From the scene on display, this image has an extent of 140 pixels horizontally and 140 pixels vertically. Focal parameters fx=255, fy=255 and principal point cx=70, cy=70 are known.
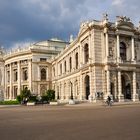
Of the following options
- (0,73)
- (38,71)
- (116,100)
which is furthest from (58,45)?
(116,100)

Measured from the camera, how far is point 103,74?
169 feet

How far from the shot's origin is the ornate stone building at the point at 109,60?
167ft

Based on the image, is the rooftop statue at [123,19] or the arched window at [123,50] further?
the arched window at [123,50]

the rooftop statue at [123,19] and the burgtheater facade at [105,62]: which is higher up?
the rooftop statue at [123,19]

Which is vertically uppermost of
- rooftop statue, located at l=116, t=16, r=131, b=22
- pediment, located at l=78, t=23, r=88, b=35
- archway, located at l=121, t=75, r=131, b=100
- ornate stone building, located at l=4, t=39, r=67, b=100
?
rooftop statue, located at l=116, t=16, r=131, b=22

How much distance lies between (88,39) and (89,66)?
232 inches

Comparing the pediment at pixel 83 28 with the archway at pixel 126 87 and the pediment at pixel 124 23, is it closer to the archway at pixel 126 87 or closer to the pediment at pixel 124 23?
the pediment at pixel 124 23

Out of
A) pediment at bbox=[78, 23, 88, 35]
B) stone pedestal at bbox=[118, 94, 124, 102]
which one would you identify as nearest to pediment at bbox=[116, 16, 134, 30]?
pediment at bbox=[78, 23, 88, 35]

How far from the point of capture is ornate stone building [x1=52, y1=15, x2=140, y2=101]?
1999 inches

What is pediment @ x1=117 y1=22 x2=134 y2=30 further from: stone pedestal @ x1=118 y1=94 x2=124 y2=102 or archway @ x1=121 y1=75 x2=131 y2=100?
stone pedestal @ x1=118 y1=94 x2=124 y2=102

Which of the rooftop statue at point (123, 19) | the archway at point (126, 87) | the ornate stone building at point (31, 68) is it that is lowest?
the archway at point (126, 87)

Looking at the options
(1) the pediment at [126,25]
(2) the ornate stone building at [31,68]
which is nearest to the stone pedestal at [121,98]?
(1) the pediment at [126,25]

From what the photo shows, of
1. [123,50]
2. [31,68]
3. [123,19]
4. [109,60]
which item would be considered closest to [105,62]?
[109,60]

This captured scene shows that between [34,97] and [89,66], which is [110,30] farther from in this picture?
[34,97]
